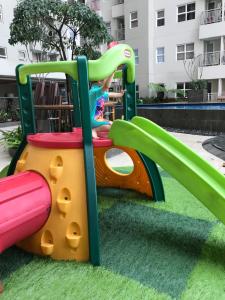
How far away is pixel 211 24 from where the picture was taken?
62.5 ft

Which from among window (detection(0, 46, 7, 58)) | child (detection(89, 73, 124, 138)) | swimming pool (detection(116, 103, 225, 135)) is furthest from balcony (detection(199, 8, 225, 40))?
child (detection(89, 73, 124, 138))

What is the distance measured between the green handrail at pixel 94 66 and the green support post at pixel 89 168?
0.08 meters

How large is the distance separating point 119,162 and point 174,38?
60.3 feet

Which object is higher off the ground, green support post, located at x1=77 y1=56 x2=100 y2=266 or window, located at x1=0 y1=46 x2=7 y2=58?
window, located at x1=0 y1=46 x2=7 y2=58

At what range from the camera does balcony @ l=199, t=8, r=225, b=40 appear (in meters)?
18.8

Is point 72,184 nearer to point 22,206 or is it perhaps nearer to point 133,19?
point 22,206

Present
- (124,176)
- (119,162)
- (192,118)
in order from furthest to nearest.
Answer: (192,118), (119,162), (124,176)

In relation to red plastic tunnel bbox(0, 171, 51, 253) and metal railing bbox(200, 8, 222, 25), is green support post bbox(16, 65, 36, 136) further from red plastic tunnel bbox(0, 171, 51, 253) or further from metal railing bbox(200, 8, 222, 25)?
metal railing bbox(200, 8, 222, 25)

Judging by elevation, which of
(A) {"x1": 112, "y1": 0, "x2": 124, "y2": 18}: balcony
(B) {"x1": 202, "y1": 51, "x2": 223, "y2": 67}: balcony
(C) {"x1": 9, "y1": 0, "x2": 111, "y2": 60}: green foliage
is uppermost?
(A) {"x1": 112, "y1": 0, "x2": 124, "y2": 18}: balcony

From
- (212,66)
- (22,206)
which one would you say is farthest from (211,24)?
(22,206)

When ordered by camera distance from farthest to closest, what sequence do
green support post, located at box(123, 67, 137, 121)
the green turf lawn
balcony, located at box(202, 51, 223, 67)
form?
1. balcony, located at box(202, 51, 223, 67)
2. green support post, located at box(123, 67, 137, 121)
3. the green turf lawn

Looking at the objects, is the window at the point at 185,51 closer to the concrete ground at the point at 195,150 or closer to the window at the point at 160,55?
the window at the point at 160,55

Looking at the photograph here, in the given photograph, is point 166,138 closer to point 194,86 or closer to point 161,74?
point 194,86

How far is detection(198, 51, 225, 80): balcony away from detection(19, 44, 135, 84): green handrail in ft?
59.4
